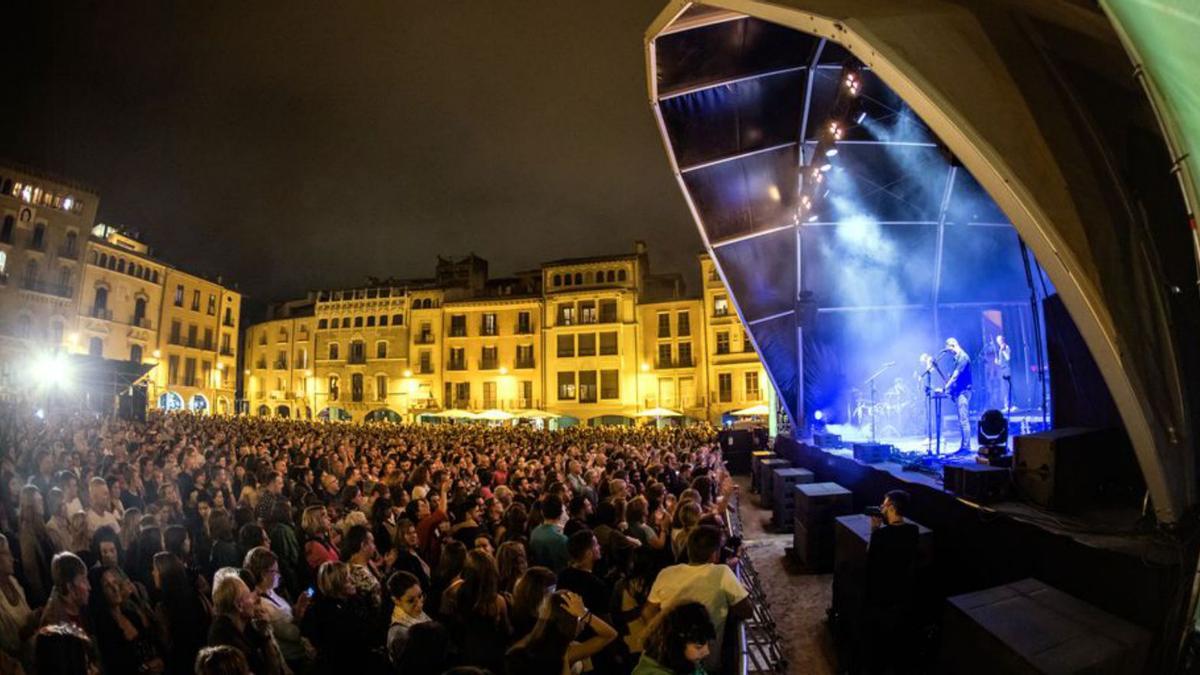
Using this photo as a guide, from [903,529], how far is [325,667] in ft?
14.7

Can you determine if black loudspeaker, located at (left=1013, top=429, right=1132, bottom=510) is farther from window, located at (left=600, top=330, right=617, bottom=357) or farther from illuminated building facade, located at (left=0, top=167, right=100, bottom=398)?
illuminated building facade, located at (left=0, top=167, right=100, bottom=398)

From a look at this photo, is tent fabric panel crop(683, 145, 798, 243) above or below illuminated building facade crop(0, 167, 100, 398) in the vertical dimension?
below

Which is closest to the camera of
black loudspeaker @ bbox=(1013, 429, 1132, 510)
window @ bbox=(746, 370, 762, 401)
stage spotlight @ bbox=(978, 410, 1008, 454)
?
black loudspeaker @ bbox=(1013, 429, 1132, 510)

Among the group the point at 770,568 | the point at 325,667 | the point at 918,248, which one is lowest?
the point at 770,568

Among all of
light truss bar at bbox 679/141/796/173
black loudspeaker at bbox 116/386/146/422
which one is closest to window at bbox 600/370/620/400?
black loudspeaker at bbox 116/386/146/422

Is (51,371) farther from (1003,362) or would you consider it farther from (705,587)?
(1003,362)

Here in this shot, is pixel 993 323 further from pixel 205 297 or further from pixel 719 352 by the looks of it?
pixel 205 297

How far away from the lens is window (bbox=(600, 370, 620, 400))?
4419 centimetres

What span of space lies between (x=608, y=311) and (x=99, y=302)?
36.0 metres

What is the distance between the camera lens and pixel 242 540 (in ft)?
16.9

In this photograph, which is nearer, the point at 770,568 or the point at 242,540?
the point at 242,540

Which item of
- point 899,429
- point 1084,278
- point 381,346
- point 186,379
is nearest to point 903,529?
point 1084,278

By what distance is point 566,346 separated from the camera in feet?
149

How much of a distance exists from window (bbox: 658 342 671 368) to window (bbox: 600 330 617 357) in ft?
11.1
